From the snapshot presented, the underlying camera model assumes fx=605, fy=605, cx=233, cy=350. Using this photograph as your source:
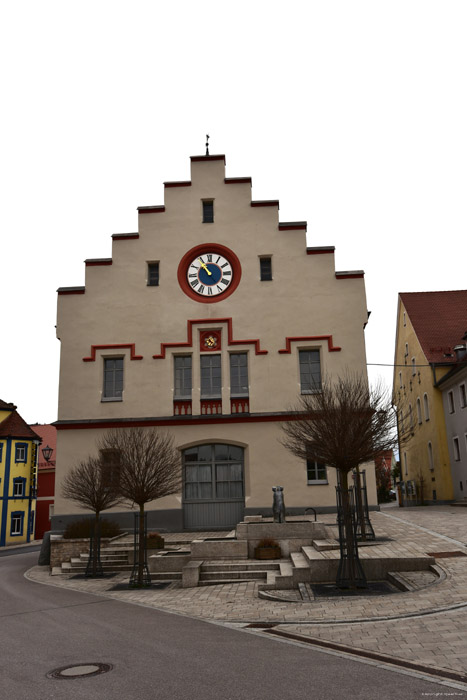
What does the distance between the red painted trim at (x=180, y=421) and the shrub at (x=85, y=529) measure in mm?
3811

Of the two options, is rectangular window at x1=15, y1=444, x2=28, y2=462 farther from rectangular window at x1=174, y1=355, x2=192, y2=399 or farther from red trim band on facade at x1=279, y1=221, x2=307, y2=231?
red trim band on facade at x1=279, y1=221, x2=307, y2=231

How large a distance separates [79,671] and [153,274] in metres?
20.8

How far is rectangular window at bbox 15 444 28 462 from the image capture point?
4669cm

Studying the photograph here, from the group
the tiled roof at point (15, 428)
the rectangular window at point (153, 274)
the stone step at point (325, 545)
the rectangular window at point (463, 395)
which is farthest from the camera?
the tiled roof at point (15, 428)

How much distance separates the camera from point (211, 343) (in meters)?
25.9

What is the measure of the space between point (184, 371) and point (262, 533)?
9806 mm

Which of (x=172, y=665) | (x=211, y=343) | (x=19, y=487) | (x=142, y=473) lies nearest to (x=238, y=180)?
(x=211, y=343)

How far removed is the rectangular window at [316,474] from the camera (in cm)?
2411

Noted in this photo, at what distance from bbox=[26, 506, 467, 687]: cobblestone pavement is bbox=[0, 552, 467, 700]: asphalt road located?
2.14 ft

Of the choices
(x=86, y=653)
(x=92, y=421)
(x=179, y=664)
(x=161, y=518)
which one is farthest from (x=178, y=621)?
(x=92, y=421)

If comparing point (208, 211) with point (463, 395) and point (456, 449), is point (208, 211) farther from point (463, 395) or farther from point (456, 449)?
point (456, 449)

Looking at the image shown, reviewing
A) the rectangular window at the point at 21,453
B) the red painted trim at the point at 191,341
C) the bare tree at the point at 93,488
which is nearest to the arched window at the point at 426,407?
the red painted trim at the point at 191,341

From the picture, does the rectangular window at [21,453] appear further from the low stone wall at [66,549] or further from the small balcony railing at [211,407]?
A: the low stone wall at [66,549]

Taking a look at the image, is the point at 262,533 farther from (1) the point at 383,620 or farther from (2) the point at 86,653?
(2) the point at 86,653
